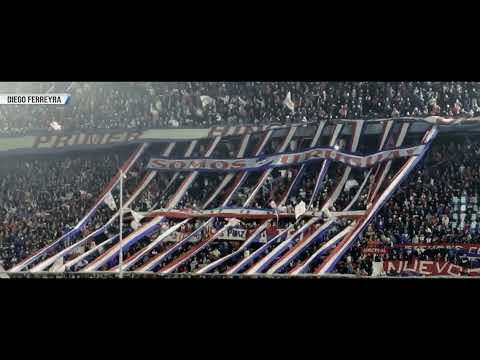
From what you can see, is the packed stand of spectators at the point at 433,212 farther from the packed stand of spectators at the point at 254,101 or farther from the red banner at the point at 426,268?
the packed stand of spectators at the point at 254,101

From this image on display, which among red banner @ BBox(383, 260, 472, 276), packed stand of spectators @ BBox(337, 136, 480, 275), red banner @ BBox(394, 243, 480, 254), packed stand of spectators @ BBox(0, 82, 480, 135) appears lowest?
red banner @ BBox(383, 260, 472, 276)

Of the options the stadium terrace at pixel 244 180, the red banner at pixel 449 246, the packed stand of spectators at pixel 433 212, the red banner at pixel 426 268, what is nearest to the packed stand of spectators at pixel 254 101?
the stadium terrace at pixel 244 180

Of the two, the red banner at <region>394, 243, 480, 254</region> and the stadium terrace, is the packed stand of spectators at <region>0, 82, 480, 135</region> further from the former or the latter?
the red banner at <region>394, 243, 480, 254</region>

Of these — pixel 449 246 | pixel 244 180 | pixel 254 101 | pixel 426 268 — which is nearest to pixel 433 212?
pixel 449 246

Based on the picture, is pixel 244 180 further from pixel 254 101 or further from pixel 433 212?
pixel 433 212

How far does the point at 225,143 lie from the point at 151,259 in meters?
1.91

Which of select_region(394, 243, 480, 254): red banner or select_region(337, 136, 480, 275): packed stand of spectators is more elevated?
select_region(337, 136, 480, 275): packed stand of spectators

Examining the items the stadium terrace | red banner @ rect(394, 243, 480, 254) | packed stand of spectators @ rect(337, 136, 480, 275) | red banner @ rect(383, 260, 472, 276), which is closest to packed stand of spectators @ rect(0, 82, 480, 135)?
the stadium terrace

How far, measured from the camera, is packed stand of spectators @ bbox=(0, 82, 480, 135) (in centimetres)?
1127

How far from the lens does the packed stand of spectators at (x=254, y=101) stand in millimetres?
11273

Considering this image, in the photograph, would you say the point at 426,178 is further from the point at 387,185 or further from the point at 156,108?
the point at 156,108

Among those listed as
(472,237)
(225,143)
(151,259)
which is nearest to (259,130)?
(225,143)

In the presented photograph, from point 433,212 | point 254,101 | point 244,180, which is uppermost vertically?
point 254,101

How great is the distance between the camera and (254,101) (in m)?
11.3
